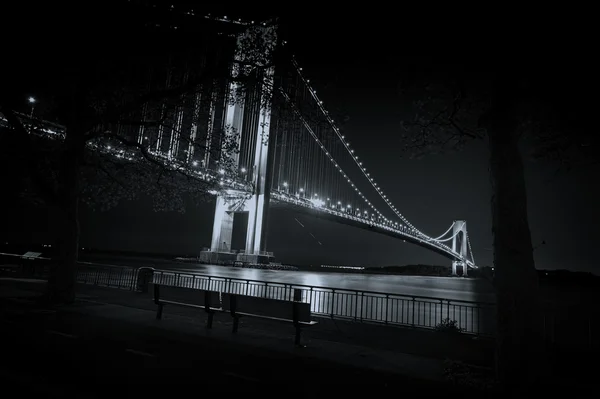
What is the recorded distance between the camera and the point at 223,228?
5141 centimetres

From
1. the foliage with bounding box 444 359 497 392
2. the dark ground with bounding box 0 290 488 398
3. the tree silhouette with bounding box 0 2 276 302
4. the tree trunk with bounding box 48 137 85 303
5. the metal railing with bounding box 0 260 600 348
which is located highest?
the tree silhouette with bounding box 0 2 276 302

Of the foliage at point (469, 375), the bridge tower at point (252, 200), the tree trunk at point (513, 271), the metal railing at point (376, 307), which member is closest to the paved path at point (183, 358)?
the foliage at point (469, 375)

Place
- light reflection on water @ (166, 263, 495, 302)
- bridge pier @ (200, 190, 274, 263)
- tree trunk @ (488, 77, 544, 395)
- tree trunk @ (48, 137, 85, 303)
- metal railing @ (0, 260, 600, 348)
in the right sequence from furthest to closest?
bridge pier @ (200, 190, 274, 263), light reflection on water @ (166, 263, 495, 302), tree trunk @ (48, 137, 85, 303), metal railing @ (0, 260, 600, 348), tree trunk @ (488, 77, 544, 395)

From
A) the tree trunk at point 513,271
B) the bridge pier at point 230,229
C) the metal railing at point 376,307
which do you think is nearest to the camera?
the tree trunk at point 513,271

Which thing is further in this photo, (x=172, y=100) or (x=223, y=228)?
(x=223, y=228)

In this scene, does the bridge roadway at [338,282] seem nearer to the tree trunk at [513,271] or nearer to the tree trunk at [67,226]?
the tree trunk at [67,226]

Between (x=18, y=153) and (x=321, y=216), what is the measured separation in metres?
44.9

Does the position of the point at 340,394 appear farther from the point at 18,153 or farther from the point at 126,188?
the point at 126,188

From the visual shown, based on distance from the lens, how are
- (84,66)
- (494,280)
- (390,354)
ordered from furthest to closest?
1. (84,66)
2. (390,354)
3. (494,280)

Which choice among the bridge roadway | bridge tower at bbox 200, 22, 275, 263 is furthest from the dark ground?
bridge tower at bbox 200, 22, 275, 263

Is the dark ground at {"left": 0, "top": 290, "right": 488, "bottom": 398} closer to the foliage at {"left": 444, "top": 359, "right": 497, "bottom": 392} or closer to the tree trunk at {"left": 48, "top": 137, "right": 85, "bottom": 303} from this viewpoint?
the foliage at {"left": 444, "top": 359, "right": 497, "bottom": 392}

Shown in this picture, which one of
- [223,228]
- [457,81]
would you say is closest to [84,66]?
[457,81]

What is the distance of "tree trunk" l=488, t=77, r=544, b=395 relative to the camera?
15.0ft

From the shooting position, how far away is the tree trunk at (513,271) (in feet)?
15.0
